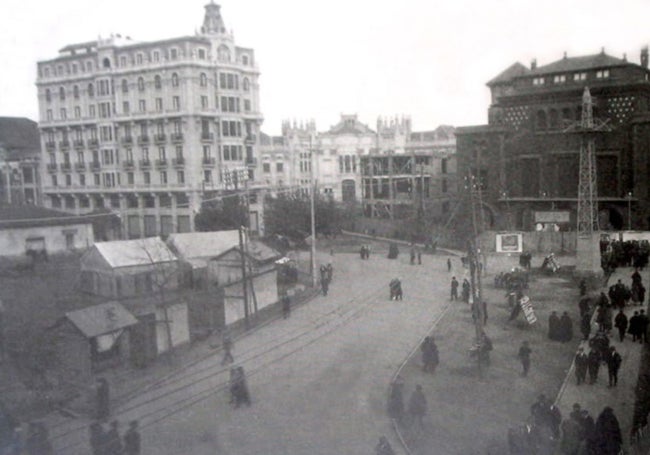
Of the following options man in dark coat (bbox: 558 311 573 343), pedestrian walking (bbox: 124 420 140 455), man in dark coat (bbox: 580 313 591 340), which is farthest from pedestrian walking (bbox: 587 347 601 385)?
pedestrian walking (bbox: 124 420 140 455)

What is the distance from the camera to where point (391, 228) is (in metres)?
46.8

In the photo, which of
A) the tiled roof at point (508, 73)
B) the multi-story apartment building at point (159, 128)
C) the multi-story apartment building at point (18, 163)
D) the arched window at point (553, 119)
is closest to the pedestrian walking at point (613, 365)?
the multi-story apartment building at point (18, 163)

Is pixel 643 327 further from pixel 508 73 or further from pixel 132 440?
pixel 508 73

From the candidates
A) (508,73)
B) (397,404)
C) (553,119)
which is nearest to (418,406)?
(397,404)

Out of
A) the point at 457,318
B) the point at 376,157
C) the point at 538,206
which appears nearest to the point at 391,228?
the point at 376,157

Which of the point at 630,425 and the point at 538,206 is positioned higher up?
the point at 538,206

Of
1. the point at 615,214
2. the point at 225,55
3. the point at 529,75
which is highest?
the point at 225,55

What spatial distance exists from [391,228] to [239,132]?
1360 centimetres

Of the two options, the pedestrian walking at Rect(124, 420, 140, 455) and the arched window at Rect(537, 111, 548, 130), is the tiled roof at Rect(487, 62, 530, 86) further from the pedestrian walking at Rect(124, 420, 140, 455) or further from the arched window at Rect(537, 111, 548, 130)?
the pedestrian walking at Rect(124, 420, 140, 455)

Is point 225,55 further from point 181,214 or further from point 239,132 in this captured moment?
point 181,214

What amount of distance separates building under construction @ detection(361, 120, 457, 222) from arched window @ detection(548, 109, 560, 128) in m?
7.48

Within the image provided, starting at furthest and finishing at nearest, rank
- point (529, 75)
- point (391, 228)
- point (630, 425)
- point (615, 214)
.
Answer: point (391, 228), point (529, 75), point (615, 214), point (630, 425)

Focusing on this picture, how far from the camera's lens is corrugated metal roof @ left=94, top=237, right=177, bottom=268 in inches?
943

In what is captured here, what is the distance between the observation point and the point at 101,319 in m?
16.7
